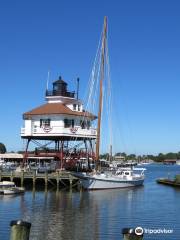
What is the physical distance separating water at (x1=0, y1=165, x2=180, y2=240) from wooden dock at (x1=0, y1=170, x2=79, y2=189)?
4.93 metres

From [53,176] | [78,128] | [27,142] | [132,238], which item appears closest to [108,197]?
[53,176]

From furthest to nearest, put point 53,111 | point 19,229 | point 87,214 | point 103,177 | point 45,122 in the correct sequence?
point 45,122 < point 53,111 < point 103,177 < point 87,214 < point 19,229

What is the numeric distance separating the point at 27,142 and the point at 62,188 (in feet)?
43.1

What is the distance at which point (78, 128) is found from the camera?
229 ft

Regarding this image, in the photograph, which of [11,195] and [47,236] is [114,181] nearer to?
[11,195]

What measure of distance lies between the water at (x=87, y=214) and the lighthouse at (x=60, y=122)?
529 inches

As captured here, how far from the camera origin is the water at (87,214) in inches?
1194

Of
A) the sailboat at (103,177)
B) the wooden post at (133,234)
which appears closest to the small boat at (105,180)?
the sailboat at (103,177)

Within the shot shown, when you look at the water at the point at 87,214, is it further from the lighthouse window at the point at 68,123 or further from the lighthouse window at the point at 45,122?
the lighthouse window at the point at 45,122

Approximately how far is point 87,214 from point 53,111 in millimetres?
32992

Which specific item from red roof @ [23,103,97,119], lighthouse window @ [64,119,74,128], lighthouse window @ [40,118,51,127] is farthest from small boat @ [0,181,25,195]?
red roof @ [23,103,97,119]

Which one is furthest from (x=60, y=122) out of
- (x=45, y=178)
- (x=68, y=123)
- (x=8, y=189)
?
(x=8, y=189)

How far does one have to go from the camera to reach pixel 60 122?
6956cm

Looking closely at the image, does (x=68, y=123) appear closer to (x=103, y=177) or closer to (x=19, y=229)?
(x=103, y=177)
